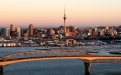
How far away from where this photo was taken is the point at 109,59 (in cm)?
3005

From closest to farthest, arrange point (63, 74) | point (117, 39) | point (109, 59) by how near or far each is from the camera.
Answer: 1. point (63, 74)
2. point (109, 59)
3. point (117, 39)

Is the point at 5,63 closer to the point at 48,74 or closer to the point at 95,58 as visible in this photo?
the point at 48,74

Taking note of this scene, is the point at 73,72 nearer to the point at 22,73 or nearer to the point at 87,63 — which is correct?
the point at 87,63

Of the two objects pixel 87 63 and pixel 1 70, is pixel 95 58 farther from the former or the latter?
pixel 1 70

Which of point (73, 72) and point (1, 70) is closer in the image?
point (1, 70)

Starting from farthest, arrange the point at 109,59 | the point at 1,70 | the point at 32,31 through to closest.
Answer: the point at 32,31, the point at 109,59, the point at 1,70

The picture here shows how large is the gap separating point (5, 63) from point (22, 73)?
325cm

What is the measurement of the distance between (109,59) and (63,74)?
4633 millimetres

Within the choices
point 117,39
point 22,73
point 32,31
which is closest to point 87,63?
point 22,73

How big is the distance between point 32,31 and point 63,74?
105 metres

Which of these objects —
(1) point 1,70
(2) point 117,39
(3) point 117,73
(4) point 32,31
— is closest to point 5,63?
(1) point 1,70

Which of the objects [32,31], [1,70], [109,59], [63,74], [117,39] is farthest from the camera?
[32,31]

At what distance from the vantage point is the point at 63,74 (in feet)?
89.4

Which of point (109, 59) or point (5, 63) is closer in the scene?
point (5, 63)
